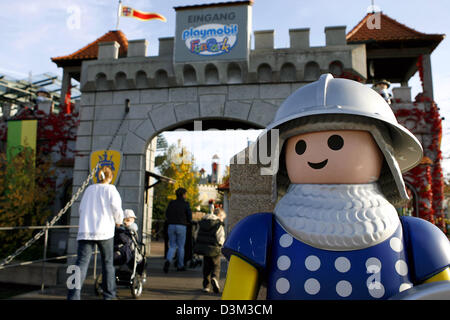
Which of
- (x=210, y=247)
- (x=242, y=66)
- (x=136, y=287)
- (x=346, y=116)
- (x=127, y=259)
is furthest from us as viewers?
(x=242, y=66)

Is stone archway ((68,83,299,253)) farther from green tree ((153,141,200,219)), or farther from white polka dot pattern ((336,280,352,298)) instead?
green tree ((153,141,200,219))

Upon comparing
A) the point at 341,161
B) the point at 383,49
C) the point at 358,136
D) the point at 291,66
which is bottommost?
the point at 341,161

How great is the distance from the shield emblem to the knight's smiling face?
6806mm

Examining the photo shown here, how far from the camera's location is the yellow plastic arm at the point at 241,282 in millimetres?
1635

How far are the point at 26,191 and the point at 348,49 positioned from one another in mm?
9306

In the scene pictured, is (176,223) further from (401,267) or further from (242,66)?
(401,267)

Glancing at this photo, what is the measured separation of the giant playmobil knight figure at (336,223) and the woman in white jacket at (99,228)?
2.54 metres

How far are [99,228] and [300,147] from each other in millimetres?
2817

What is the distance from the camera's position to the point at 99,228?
3758 mm

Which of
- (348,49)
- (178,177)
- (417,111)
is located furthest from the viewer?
(178,177)

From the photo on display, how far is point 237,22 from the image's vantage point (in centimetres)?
741

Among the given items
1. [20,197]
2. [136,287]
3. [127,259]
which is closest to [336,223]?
[127,259]
